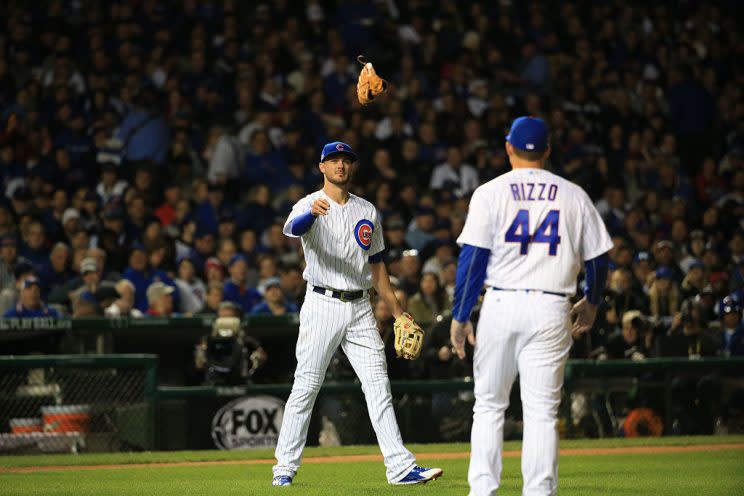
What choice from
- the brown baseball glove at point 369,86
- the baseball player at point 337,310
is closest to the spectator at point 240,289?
the brown baseball glove at point 369,86

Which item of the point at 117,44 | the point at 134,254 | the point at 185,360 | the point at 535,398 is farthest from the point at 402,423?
the point at 117,44

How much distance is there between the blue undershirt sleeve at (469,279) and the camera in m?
5.68

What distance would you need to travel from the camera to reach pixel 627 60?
18.8 m

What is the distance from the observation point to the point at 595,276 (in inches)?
229

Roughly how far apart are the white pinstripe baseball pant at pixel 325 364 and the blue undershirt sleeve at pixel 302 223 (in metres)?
0.49

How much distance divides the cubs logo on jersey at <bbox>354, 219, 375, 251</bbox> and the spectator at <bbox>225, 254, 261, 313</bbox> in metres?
5.15

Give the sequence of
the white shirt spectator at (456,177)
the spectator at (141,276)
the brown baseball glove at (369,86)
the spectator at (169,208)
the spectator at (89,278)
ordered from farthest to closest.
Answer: the white shirt spectator at (456,177) → the spectator at (169,208) → the spectator at (141,276) → the spectator at (89,278) → the brown baseball glove at (369,86)

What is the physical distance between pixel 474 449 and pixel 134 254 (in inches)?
302

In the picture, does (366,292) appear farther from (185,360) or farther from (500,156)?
(500,156)

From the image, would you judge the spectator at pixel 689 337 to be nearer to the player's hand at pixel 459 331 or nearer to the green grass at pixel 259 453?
the green grass at pixel 259 453

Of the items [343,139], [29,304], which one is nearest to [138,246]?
[29,304]

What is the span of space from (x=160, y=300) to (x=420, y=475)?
16.8 ft

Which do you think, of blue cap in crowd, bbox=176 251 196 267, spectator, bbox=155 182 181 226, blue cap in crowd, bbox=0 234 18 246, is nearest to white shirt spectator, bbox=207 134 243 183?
spectator, bbox=155 182 181 226

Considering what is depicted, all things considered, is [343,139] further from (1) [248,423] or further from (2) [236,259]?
(1) [248,423]
